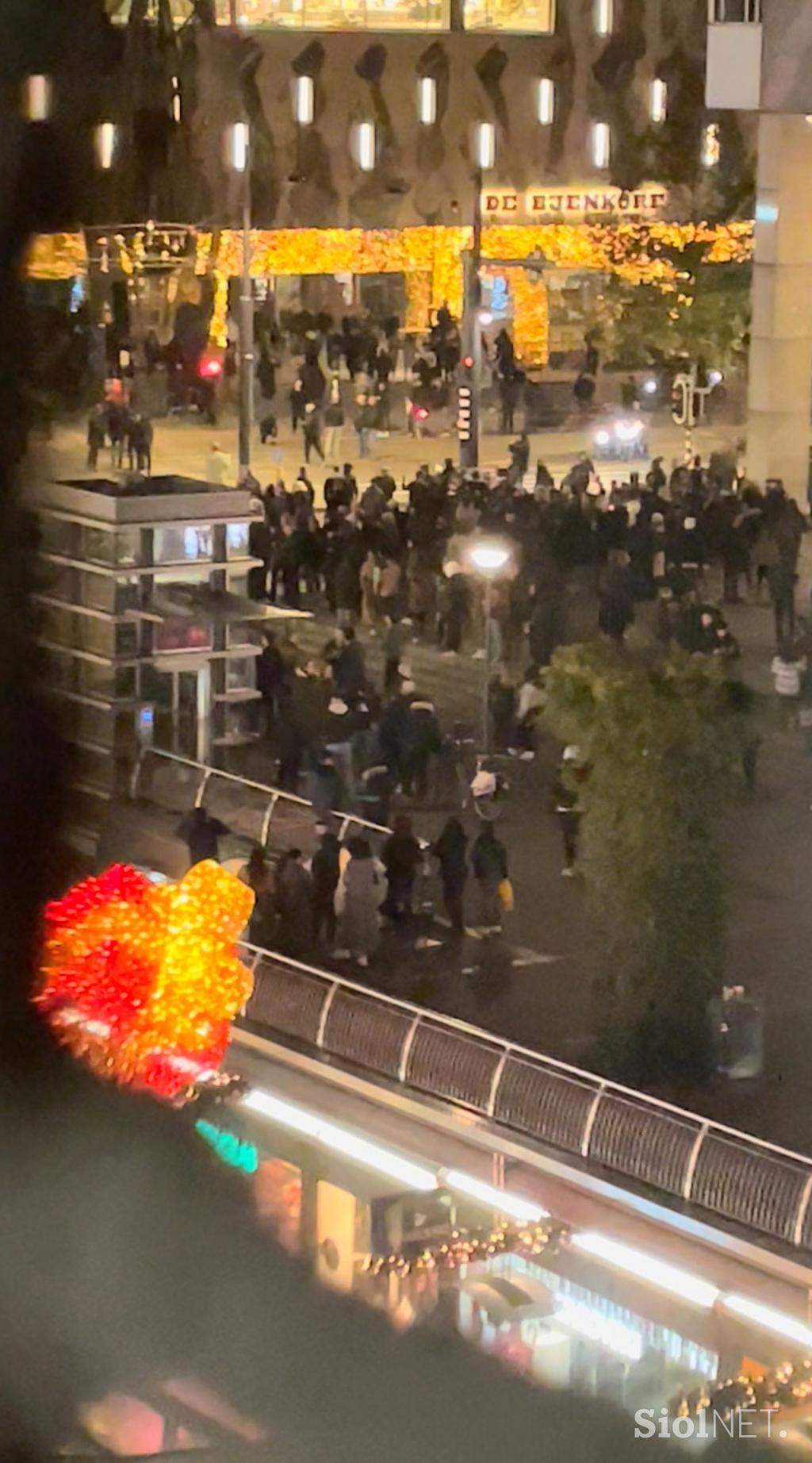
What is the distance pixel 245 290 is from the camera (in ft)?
23.7

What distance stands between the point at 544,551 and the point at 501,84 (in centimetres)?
217

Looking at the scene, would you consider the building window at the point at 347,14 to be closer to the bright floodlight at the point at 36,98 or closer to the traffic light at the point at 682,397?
the traffic light at the point at 682,397

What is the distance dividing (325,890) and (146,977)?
0.85 metres

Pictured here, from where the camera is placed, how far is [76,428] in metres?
5.41

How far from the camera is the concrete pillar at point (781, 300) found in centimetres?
742

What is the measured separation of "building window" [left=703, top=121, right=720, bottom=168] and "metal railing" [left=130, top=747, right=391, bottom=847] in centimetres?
357

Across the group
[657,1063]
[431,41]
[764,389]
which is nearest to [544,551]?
[764,389]

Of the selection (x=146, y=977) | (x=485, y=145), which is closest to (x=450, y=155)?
(x=485, y=145)

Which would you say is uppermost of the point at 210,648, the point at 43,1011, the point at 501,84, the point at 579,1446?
the point at 501,84

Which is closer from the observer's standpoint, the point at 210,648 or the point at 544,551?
the point at 210,648

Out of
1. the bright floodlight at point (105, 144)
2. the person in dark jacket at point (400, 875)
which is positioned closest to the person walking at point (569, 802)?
the person in dark jacket at point (400, 875)

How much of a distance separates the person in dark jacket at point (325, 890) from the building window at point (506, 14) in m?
3.76

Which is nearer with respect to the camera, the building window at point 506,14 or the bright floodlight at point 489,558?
the bright floodlight at point 489,558

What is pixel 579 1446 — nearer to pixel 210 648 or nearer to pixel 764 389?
pixel 210 648
